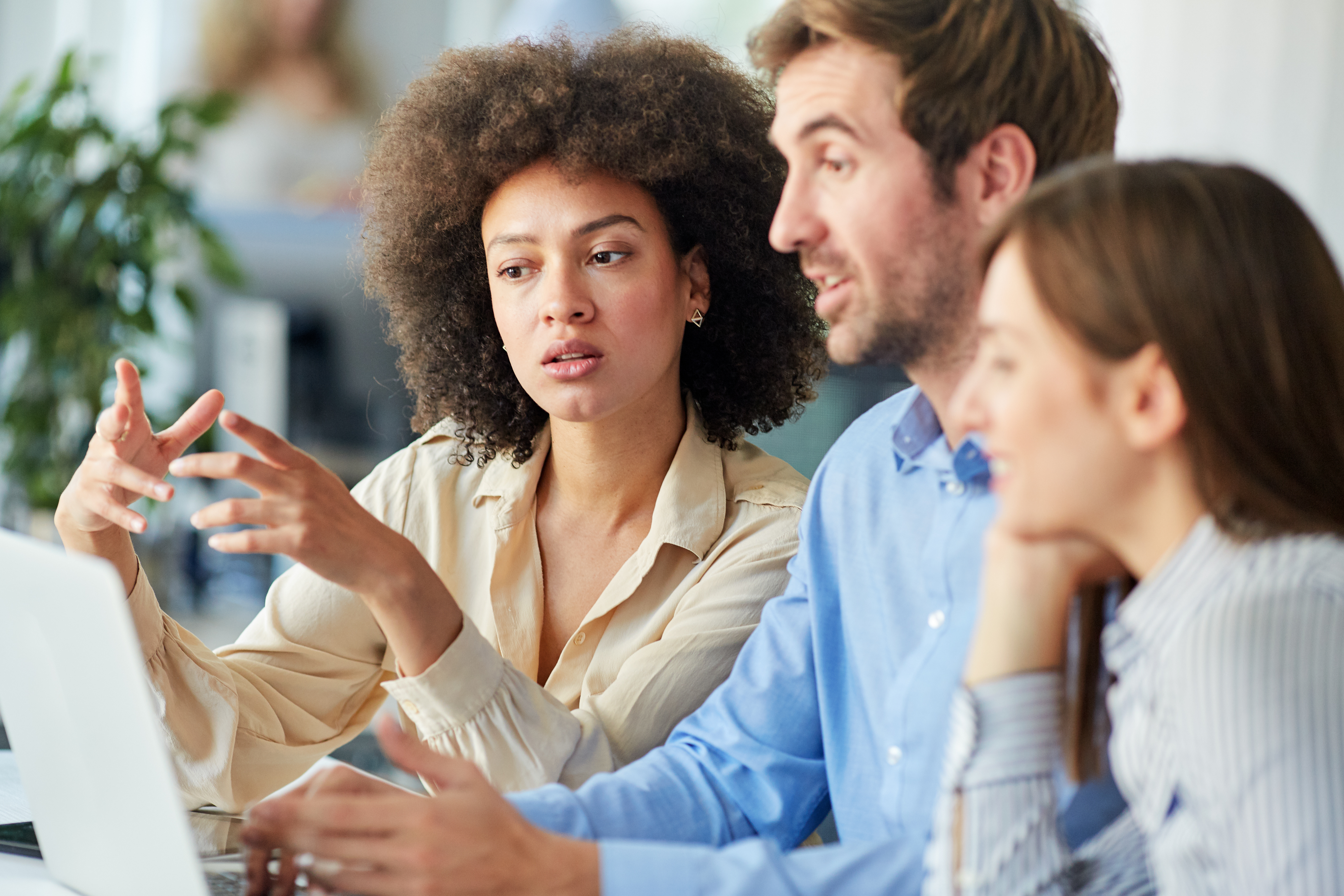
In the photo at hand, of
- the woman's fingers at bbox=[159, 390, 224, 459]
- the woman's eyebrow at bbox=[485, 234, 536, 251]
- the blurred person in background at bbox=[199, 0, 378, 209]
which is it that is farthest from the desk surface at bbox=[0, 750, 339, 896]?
the blurred person in background at bbox=[199, 0, 378, 209]

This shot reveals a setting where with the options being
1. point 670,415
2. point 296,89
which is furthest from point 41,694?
point 296,89

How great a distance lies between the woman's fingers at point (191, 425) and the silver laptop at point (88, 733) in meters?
0.35

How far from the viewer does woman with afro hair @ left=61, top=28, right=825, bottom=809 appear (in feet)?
3.87

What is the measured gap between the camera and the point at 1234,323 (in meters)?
0.65

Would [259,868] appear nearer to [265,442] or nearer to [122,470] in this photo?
[265,442]

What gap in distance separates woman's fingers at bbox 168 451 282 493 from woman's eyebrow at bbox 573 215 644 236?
447mm

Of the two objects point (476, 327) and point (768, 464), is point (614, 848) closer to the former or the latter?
point (768, 464)

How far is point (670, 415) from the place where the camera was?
1.44 m

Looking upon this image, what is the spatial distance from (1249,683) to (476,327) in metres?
1.10

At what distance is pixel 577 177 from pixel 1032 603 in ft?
2.54

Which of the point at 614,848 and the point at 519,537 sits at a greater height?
the point at 519,537

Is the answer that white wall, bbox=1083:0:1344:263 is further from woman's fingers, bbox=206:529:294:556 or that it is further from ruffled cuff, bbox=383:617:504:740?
woman's fingers, bbox=206:529:294:556

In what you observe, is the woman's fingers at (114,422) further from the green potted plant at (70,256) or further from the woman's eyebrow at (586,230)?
the green potted plant at (70,256)

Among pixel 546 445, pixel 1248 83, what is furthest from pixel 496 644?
pixel 1248 83
